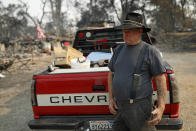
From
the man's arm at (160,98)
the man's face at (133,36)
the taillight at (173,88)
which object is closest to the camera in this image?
the man's arm at (160,98)

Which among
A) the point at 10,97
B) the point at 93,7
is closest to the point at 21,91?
the point at 10,97

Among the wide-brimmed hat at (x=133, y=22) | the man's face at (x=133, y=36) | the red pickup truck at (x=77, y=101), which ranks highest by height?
the wide-brimmed hat at (x=133, y=22)

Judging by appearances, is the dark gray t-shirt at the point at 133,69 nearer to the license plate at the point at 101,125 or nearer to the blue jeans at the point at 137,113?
the blue jeans at the point at 137,113

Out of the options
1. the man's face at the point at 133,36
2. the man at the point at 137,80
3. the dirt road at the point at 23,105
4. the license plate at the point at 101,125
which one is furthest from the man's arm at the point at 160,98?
the dirt road at the point at 23,105

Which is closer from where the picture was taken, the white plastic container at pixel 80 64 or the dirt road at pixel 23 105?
the white plastic container at pixel 80 64

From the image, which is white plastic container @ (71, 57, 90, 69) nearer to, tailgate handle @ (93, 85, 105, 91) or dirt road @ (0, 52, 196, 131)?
tailgate handle @ (93, 85, 105, 91)

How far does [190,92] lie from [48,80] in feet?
14.8

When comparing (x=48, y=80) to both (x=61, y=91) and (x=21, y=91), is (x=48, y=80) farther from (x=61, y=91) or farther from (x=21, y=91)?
(x=21, y=91)

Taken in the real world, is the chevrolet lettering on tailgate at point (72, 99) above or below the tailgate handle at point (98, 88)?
below

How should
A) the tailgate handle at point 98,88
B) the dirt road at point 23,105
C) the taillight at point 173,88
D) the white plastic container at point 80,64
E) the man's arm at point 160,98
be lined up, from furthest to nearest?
1. the dirt road at point 23,105
2. the white plastic container at point 80,64
3. the tailgate handle at point 98,88
4. the taillight at point 173,88
5. the man's arm at point 160,98

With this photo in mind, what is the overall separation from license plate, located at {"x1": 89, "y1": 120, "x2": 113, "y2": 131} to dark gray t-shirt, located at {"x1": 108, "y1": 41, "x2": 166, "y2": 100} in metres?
0.63

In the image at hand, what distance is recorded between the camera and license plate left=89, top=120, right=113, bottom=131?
2598 mm

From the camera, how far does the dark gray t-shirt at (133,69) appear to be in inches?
78.2

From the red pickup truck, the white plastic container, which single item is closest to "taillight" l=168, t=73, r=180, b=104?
the red pickup truck
